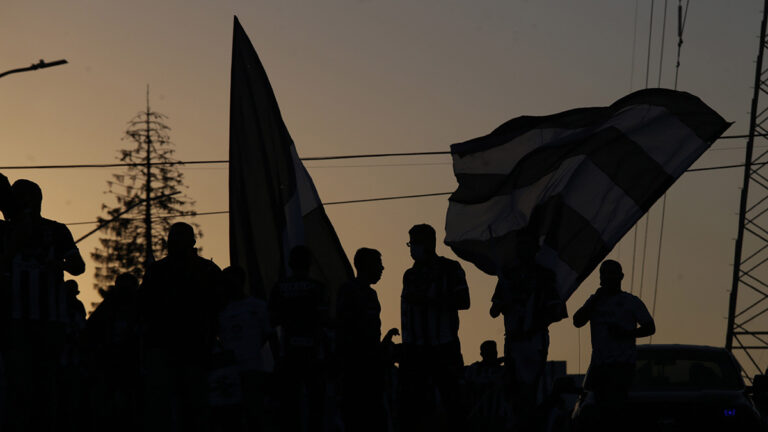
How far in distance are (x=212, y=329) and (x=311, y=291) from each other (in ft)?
6.27

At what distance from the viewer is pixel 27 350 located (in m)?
11.1

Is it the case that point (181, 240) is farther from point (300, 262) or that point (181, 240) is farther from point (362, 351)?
point (362, 351)

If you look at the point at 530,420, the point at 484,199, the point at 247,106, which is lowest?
the point at 530,420

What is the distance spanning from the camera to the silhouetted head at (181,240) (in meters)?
11.8

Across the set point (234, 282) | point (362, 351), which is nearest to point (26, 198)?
point (234, 282)

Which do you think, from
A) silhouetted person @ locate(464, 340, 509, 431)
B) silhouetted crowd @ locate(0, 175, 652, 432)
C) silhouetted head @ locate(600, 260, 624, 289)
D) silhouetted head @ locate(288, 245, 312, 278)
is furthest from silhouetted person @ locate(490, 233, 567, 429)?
silhouetted head @ locate(288, 245, 312, 278)

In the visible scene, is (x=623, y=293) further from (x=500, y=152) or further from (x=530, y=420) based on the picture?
(x=500, y=152)

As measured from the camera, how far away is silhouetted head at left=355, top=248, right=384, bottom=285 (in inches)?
561

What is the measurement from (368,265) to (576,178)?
386 cm

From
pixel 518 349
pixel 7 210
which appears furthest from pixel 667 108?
pixel 7 210

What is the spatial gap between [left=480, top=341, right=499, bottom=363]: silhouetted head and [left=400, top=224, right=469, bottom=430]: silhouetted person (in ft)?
17.1

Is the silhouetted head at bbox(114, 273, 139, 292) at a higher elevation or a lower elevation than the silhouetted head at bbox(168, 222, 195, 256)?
higher

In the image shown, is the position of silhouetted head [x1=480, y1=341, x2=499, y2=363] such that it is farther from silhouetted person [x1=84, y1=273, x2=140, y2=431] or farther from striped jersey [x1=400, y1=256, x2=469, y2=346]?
striped jersey [x1=400, y1=256, x2=469, y2=346]

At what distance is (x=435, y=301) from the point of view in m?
14.1
